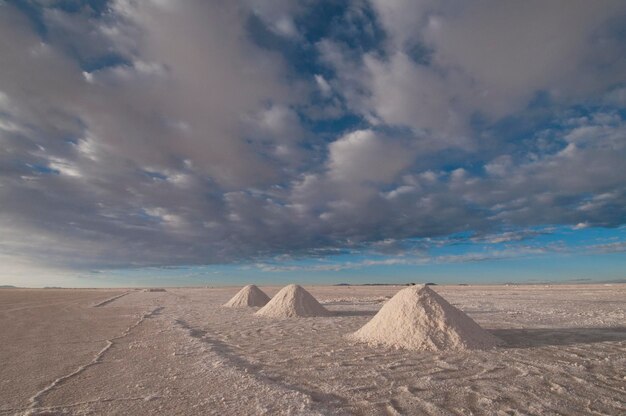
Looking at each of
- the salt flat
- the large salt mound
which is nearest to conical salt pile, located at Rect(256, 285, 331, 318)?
the salt flat

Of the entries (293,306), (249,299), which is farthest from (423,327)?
(249,299)

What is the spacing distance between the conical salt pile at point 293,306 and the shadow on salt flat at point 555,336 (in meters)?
9.32

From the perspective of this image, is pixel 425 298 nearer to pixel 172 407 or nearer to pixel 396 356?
pixel 396 356

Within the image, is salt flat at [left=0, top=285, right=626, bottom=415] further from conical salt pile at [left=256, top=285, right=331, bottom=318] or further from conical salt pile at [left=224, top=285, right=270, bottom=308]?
conical salt pile at [left=224, top=285, right=270, bottom=308]

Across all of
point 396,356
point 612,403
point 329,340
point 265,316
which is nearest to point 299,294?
point 265,316

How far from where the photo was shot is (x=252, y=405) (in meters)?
5.96

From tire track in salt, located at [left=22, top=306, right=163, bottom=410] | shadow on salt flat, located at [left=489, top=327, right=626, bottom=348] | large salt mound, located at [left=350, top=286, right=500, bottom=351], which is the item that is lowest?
tire track in salt, located at [left=22, top=306, right=163, bottom=410]

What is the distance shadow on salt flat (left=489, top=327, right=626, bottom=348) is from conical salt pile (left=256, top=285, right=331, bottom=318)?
9.32 metres

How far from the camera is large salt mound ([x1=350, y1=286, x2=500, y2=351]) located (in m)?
10.3

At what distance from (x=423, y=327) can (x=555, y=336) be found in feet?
19.0

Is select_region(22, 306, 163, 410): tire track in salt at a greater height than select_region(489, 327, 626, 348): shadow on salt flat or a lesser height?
lesser

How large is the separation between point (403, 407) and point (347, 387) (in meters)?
1.33

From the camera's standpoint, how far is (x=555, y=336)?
12602 millimetres

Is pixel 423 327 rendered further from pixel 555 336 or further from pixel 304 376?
pixel 555 336
